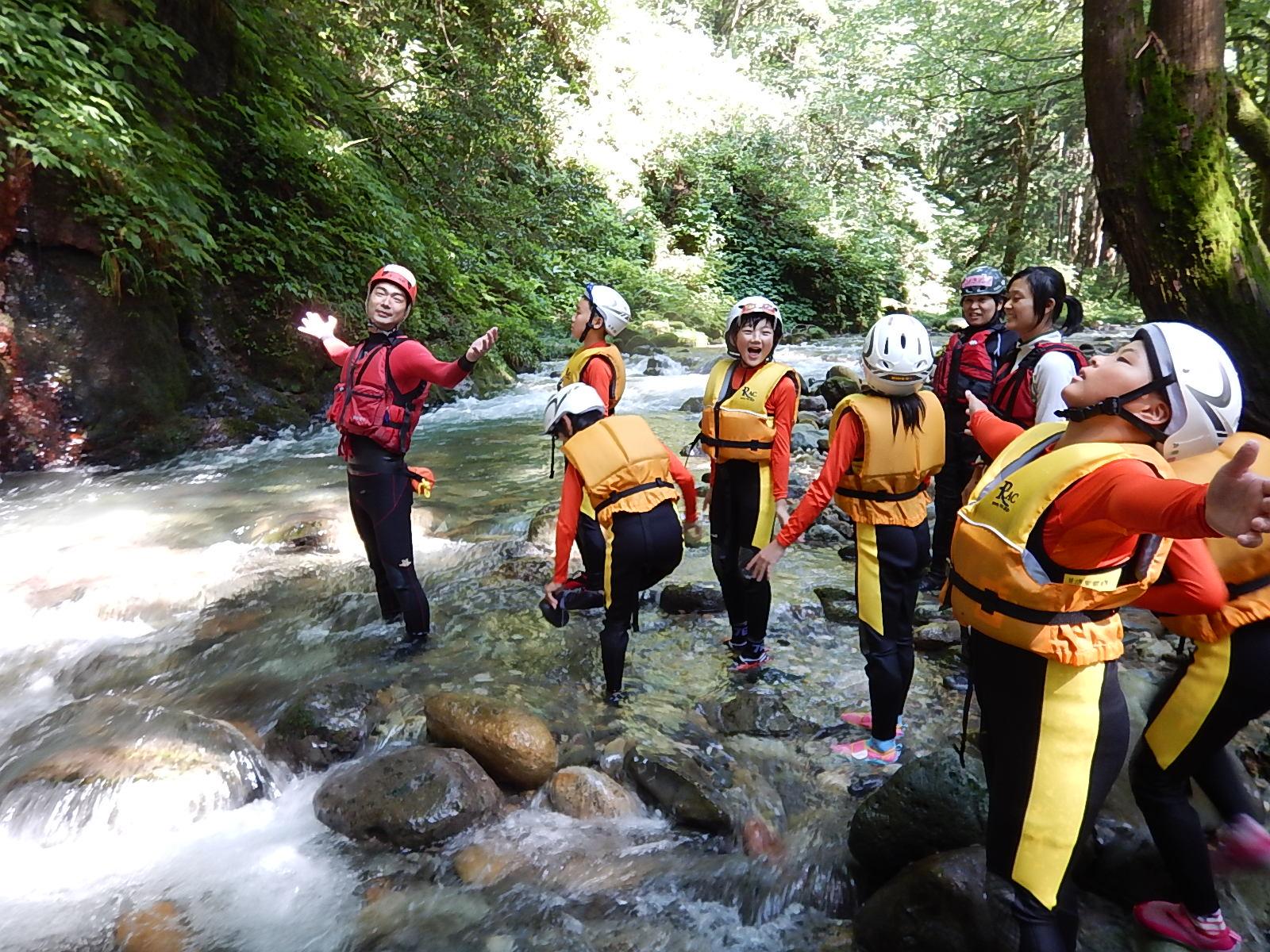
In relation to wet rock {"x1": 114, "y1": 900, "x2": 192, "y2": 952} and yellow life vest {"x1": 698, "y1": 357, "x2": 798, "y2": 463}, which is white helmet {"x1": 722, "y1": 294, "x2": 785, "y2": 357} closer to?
yellow life vest {"x1": 698, "y1": 357, "x2": 798, "y2": 463}

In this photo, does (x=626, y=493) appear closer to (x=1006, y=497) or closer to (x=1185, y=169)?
(x=1006, y=497)

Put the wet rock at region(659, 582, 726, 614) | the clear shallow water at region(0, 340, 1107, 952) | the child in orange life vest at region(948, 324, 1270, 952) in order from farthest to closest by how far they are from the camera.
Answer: the wet rock at region(659, 582, 726, 614), the clear shallow water at region(0, 340, 1107, 952), the child in orange life vest at region(948, 324, 1270, 952)

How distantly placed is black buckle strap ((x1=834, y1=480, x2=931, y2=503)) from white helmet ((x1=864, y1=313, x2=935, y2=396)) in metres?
0.45

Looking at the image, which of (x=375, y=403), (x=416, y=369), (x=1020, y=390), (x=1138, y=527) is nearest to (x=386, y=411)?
(x=375, y=403)

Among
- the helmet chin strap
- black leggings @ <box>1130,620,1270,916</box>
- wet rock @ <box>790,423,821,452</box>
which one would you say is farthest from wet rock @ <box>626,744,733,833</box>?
wet rock @ <box>790,423,821,452</box>

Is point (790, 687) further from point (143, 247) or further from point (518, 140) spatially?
point (518, 140)

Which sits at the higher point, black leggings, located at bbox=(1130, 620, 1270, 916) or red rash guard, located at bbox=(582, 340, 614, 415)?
red rash guard, located at bbox=(582, 340, 614, 415)

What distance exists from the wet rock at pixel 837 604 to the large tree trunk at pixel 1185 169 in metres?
3.08

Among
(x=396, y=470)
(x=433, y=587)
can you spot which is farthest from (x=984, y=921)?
(x=433, y=587)

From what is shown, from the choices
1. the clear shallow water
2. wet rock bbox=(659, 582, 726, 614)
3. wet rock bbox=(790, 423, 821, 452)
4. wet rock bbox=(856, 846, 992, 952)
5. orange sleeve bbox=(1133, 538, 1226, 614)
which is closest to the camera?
orange sleeve bbox=(1133, 538, 1226, 614)

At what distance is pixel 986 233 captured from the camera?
25.2 m

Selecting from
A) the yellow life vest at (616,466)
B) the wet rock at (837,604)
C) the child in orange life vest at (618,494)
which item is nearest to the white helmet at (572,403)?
the child in orange life vest at (618,494)

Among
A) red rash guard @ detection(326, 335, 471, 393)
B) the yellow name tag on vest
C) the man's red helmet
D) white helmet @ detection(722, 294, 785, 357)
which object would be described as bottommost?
the yellow name tag on vest

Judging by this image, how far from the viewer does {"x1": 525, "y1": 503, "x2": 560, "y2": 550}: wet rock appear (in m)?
6.55
